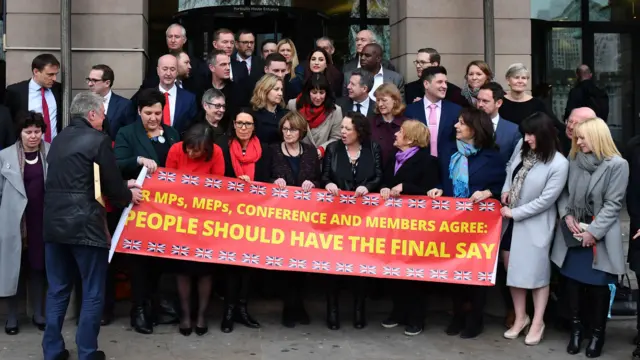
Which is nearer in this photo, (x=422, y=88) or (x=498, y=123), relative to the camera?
(x=498, y=123)

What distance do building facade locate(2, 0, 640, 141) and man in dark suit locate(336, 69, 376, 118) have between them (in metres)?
2.30

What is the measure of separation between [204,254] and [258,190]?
2.50 feet

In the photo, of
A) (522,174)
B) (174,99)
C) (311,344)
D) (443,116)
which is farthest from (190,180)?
(522,174)

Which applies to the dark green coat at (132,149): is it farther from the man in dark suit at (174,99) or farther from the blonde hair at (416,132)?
the blonde hair at (416,132)

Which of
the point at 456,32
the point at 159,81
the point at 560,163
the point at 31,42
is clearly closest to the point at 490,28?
the point at 456,32

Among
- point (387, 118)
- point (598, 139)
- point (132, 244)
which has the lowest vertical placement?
point (132, 244)

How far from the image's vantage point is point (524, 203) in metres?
8.05

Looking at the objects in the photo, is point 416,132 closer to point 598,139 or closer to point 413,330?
point 598,139

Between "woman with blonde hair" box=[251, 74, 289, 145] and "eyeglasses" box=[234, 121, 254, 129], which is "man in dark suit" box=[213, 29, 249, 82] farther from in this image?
"eyeglasses" box=[234, 121, 254, 129]

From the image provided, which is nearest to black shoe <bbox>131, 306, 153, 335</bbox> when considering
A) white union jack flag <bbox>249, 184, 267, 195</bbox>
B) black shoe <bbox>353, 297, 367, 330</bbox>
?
white union jack flag <bbox>249, 184, 267, 195</bbox>

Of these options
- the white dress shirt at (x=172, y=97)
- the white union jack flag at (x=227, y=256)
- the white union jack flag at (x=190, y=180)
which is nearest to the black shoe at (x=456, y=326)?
the white union jack flag at (x=227, y=256)

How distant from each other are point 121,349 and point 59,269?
1.02 m

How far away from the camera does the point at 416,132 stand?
27.3ft

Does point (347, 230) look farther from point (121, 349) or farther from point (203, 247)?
point (121, 349)
